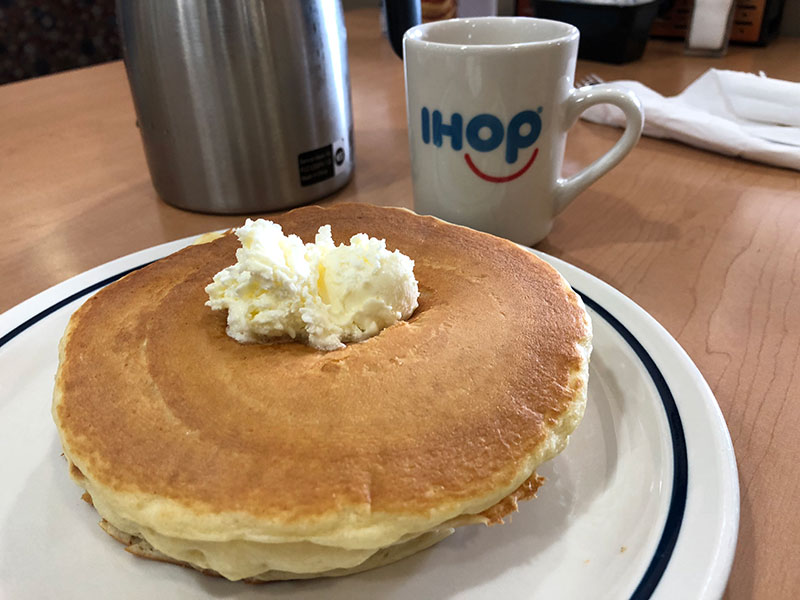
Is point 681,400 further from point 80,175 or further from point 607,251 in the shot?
point 80,175

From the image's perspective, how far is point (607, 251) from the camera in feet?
3.30

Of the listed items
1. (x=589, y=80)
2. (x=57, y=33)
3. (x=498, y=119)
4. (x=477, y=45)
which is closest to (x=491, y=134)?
(x=498, y=119)

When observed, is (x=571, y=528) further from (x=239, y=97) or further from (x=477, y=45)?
(x=239, y=97)

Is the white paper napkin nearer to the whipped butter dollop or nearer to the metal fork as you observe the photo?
the metal fork

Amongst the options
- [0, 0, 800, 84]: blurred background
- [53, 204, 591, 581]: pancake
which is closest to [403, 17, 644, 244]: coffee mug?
[53, 204, 591, 581]: pancake

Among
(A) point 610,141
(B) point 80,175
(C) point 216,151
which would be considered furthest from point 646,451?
(B) point 80,175

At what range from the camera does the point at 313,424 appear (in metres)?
0.52

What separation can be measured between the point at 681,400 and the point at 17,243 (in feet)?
3.55

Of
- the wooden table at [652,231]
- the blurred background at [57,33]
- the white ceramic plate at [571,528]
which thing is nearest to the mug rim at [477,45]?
the wooden table at [652,231]

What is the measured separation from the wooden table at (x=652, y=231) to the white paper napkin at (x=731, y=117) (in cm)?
3

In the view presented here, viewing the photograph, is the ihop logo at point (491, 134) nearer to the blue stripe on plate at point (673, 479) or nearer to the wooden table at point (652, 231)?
the wooden table at point (652, 231)

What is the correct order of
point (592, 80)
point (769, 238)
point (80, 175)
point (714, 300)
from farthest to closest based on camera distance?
point (592, 80)
point (80, 175)
point (769, 238)
point (714, 300)

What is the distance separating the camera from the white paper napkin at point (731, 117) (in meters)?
1.25

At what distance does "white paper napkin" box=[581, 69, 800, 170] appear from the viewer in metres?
1.25
